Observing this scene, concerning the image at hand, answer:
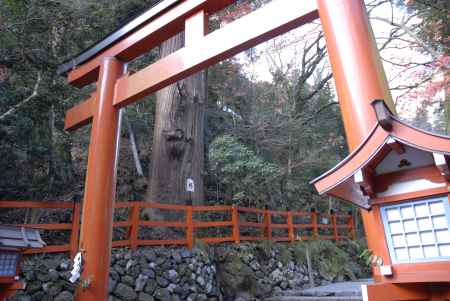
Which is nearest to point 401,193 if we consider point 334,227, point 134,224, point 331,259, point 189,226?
point 134,224

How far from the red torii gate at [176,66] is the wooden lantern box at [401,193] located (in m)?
0.08

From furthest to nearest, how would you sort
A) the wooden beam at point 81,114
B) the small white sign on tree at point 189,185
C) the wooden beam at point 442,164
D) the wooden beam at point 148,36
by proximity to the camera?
the small white sign on tree at point 189,185 → the wooden beam at point 81,114 → the wooden beam at point 148,36 → the wooden beam at point 442,164

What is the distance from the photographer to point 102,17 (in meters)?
6.82

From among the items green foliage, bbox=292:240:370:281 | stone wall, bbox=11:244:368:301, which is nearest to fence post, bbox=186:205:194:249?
stone wall, bbox=11:244:368:301

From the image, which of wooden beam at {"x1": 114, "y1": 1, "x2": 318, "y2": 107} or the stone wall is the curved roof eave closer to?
wooden beam at {"x1": 114, "y1": 1, "x2": 318, "y2": 107}

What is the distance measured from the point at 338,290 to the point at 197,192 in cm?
323

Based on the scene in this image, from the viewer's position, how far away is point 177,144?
22.6ft

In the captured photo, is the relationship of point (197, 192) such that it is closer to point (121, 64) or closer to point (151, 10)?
point (121, 64)

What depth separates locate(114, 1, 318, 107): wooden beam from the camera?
2826mm

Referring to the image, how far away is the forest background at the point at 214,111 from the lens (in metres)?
5.46

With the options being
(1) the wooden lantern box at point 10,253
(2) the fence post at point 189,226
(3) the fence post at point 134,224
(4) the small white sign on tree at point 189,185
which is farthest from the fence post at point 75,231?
(4) the small white sign on tree at point 189,185

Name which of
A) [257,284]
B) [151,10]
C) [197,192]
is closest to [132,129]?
[197,192]

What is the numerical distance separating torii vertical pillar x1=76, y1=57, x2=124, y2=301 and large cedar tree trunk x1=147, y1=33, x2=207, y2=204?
2.66 meters

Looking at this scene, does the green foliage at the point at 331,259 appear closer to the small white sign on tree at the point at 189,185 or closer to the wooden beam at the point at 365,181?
the small white sign on tree at the point at 189,185
